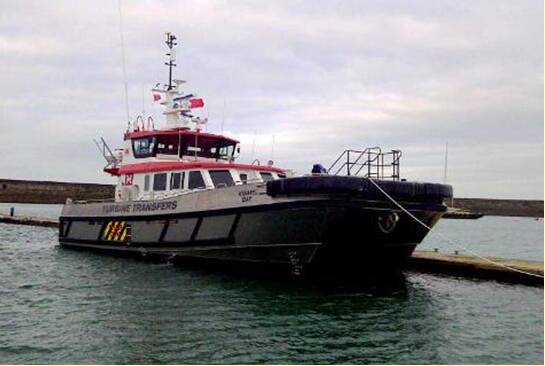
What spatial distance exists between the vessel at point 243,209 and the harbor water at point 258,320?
76 cm

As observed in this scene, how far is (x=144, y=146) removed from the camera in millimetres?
20031

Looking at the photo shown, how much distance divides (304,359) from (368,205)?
562 cm

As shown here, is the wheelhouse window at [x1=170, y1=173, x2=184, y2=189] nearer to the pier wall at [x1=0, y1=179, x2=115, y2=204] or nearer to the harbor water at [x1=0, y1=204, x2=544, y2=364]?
the harbor water at [x1=0, y1=204, x2=544, y2=364]

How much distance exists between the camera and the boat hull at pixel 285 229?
522 inches

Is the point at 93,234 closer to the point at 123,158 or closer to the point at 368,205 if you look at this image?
the point at 123,158

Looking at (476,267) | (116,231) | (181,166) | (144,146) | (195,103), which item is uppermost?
(195,103)

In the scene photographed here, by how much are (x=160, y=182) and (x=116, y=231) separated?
2.60 metres

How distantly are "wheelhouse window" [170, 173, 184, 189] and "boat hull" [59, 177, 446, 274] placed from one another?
0.84 m

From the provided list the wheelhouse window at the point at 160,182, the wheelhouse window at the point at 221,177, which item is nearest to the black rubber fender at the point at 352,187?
the wheelhouse window at the point at 221,177

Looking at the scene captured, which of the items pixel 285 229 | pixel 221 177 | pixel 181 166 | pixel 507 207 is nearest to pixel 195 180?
pixel 181 166

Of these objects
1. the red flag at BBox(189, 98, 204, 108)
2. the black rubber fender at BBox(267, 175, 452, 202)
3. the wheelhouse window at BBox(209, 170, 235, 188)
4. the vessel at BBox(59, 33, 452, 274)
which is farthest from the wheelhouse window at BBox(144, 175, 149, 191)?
the black rubber fender at BBox(267, 175, 452, 202)

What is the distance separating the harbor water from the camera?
8.38m

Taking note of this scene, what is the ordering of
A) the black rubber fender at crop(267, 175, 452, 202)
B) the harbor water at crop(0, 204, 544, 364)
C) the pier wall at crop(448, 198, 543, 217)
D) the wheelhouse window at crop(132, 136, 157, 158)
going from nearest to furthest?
the harbor water at crop(0, 204, 544, 364) → the black rubber fender at crop(267, 175, 452, 202) → the wheelhouse window at crop(132, 136, 157, 158) → the pier wall at crop(448, 198, 543, 217)

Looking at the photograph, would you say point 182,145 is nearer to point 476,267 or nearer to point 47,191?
point 476,267
